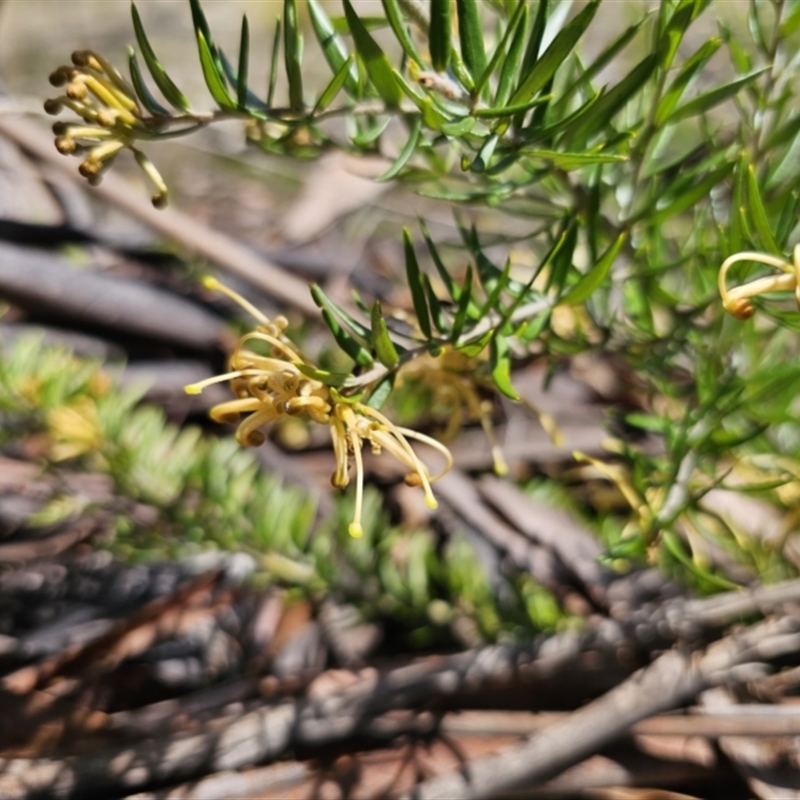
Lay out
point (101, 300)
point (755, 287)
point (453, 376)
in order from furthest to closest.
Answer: point (101, 300) → point (453, 376) → point (755, 287)

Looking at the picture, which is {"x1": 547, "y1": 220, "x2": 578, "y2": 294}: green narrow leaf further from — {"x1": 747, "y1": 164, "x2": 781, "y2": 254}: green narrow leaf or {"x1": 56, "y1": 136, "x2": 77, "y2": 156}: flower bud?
{"x1": 56, "y1": 136, "x2": 77, "y2": 156}: flower bud

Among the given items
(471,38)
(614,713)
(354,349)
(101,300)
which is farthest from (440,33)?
(101,300)

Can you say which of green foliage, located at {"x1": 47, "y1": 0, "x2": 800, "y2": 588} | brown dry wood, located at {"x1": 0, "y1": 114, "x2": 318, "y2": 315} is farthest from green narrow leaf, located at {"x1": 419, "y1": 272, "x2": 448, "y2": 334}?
brown dry wood, located at {"x1": 0, "y1": 114, "x2": 318, "y2": 315}

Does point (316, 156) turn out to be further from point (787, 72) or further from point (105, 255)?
point (105, 255)

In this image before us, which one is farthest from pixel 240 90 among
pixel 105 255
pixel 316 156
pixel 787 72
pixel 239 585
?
pixel 105 255

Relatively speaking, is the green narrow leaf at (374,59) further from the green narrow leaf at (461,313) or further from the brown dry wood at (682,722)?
the brown dry wood at (682,722)

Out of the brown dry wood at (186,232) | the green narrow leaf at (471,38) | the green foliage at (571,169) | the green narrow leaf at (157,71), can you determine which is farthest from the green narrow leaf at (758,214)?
the brown dry wood at (186,232)

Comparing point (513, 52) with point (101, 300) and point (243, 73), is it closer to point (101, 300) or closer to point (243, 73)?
point (243, 73)
